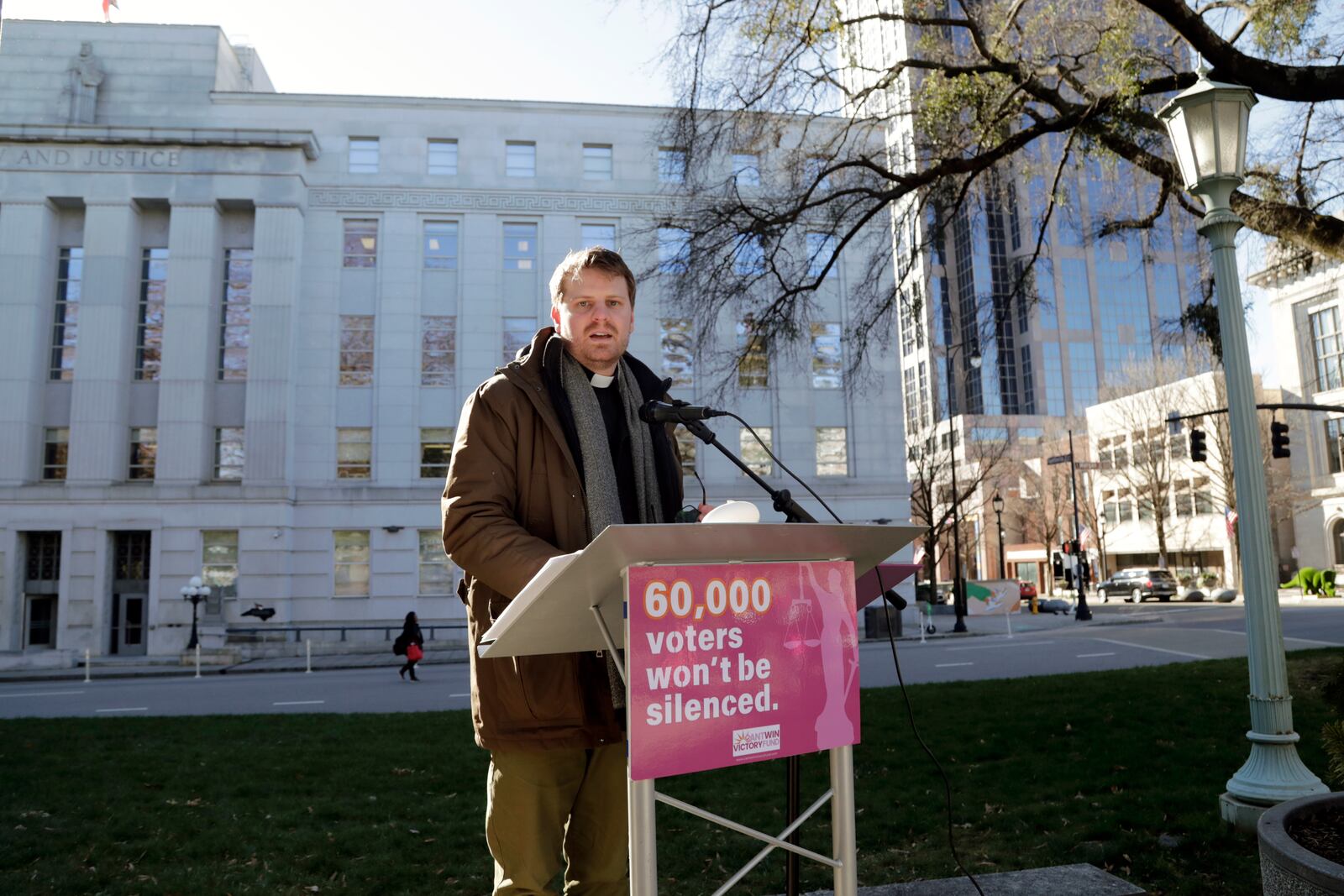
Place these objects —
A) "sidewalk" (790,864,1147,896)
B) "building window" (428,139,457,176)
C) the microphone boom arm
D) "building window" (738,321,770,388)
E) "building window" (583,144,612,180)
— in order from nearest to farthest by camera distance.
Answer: the microphone boom arm
"sidewalk" (790,864,1147,896)
"building window" (738,321,770,388)
"building window" (428,139,457,176)
"building window" (583,144,612,180)

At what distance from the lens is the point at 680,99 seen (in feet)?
33.3

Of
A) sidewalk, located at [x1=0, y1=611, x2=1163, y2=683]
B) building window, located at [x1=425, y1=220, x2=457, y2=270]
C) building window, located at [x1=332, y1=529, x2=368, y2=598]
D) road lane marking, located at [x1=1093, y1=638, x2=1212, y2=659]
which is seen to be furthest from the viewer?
building window, located at [x1=425, y1=220, x2=457, y2=270]

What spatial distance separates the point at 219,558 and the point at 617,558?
34.4 m

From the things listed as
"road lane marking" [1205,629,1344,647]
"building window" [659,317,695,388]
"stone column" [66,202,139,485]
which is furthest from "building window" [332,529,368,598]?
"road lane marking" [1205,629,1344,647]

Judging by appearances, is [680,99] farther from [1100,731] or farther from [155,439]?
[155,439]

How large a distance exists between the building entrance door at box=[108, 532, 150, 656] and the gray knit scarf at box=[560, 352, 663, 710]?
34.8 meters

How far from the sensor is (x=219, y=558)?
32188 millimetres

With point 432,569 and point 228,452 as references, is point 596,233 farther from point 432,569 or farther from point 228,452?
point 228,452

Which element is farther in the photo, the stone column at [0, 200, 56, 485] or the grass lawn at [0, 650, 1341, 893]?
the stone column at [0, 200, 56, 485]

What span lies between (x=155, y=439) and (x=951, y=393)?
27977mm

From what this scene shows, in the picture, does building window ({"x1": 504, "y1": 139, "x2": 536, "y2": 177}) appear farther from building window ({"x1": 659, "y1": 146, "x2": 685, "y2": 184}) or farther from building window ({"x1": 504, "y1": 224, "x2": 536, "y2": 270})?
building window ({"x1": 659, "y1": 146, "x2": 685, "y2": 184})

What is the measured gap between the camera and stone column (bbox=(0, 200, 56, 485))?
106 feet

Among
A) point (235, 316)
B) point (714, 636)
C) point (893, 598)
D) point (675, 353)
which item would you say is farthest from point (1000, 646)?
point (235, 316)

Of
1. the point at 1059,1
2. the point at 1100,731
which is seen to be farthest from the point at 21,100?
the point at 1100,731
